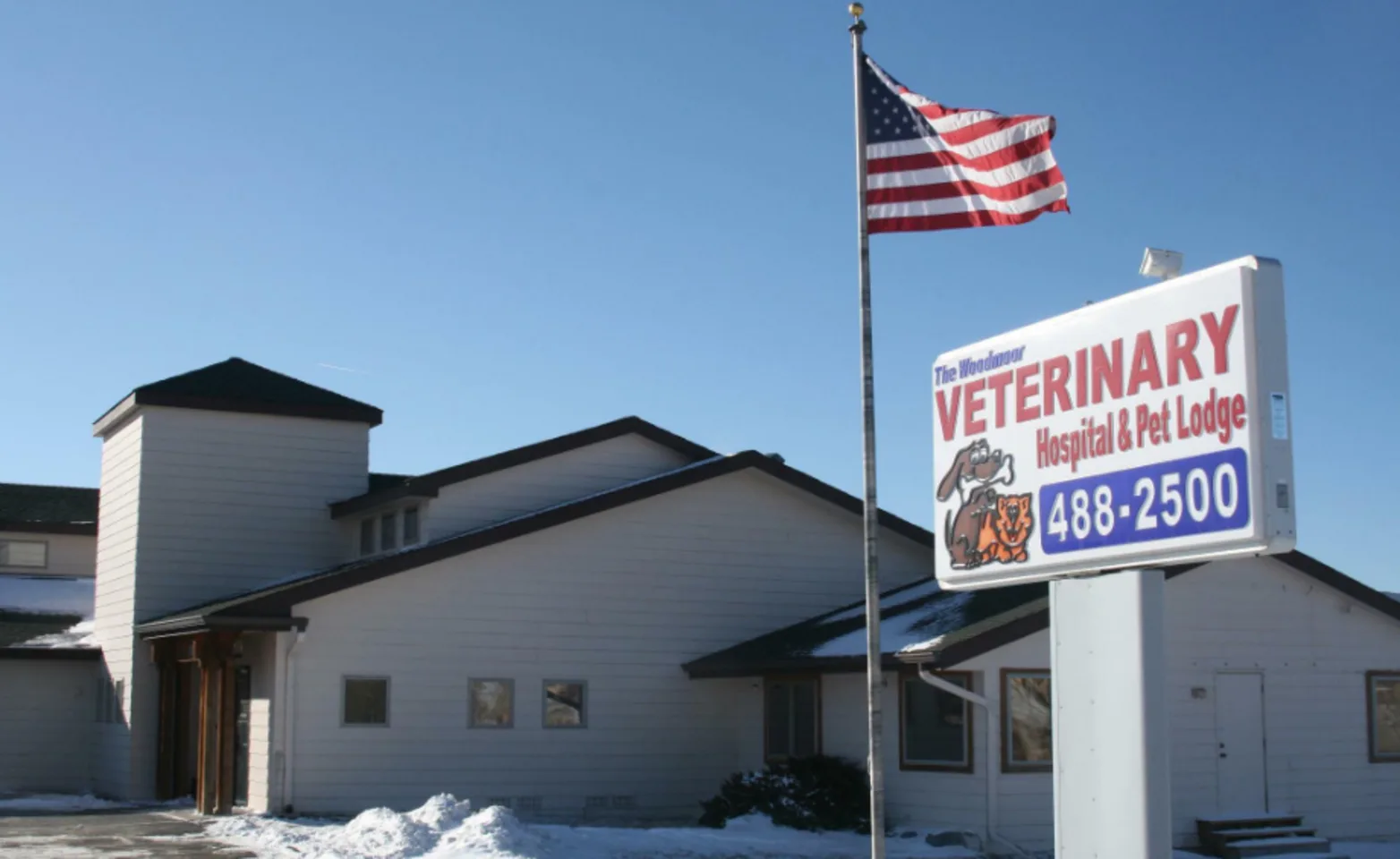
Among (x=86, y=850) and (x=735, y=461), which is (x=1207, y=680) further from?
(x=86, y=850)

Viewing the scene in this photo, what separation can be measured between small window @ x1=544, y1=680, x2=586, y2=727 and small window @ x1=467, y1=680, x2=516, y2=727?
57 cm

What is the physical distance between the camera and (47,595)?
34.2 m

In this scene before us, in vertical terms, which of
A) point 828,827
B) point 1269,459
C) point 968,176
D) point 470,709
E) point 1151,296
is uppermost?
point 968,176

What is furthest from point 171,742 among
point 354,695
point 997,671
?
point 997,671

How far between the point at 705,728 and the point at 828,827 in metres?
4.75

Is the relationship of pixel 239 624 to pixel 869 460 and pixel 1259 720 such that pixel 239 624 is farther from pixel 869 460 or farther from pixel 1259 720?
pixel 1259 720

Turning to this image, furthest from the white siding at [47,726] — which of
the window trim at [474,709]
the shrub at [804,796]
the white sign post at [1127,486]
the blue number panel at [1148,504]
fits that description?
the blue number panel at [1148,504]

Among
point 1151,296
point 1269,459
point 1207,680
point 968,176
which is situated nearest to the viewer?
point 1269,459

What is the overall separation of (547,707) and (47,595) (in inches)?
606

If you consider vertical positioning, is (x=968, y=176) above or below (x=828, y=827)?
above

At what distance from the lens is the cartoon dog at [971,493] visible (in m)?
10.2

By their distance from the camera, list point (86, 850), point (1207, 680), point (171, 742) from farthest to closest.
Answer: point (171, 742)
point (1207, 680)
point (86, 850)

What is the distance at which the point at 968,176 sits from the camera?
14.1 m

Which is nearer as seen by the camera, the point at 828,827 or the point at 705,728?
the point at 828,827
